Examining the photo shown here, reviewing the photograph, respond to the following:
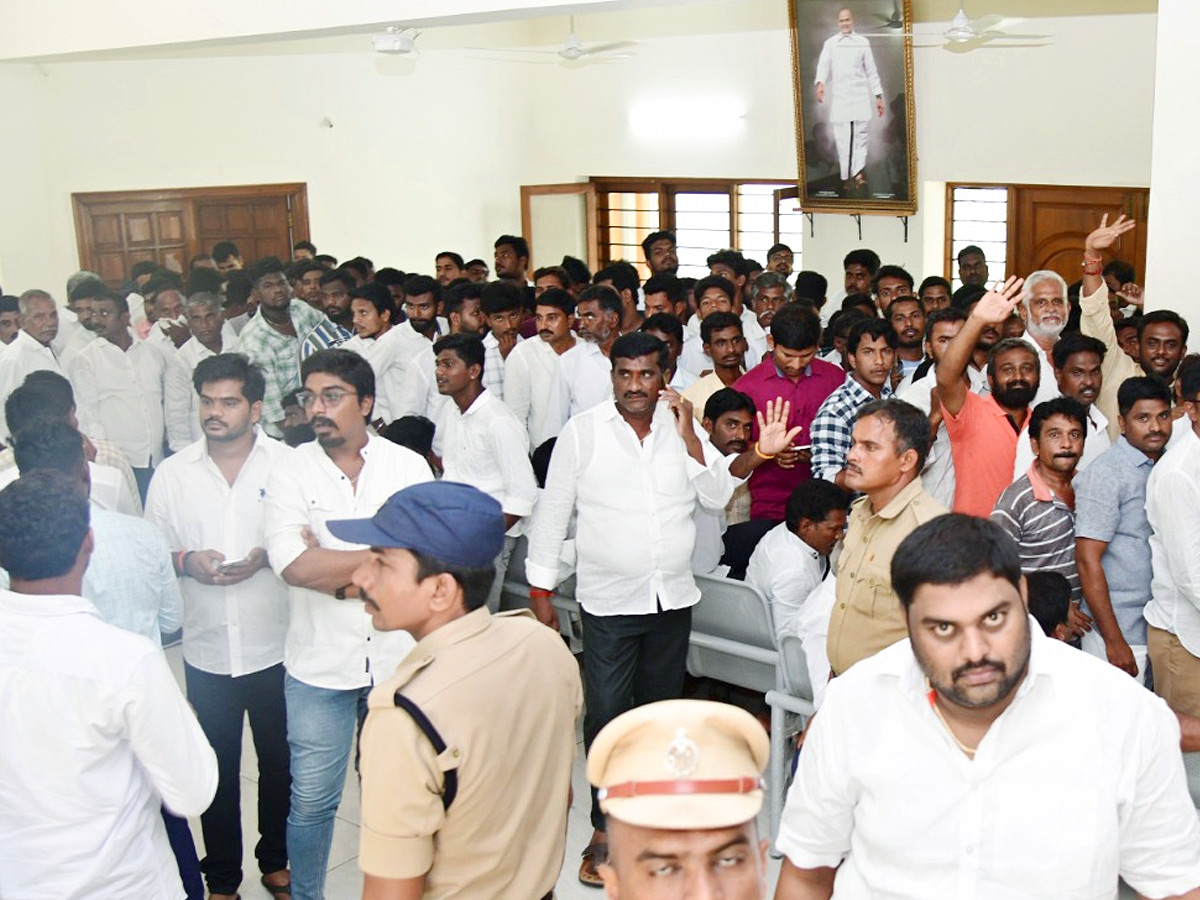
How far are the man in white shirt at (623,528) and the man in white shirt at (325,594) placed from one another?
1.99 ft

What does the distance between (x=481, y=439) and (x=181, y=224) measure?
748cm

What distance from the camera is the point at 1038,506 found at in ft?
13.1

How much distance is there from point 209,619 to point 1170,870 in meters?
2.64

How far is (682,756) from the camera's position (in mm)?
1615

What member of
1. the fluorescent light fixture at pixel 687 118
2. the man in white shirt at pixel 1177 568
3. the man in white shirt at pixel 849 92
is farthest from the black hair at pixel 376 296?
the fluorescent light fixture at pixel 687 118

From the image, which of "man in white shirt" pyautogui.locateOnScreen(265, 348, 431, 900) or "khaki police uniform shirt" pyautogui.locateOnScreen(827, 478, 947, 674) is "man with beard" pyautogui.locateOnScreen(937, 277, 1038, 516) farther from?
"man in white shirt" pyautogui.locateOnScreen(265, 348, 431, 900)

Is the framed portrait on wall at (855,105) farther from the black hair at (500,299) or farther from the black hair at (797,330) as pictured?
the black hair at (797,330)

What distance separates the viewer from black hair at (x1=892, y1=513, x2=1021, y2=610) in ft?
6.97

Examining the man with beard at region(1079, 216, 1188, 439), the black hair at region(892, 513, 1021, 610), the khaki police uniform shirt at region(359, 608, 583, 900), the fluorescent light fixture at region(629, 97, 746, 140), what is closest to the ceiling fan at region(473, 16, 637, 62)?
the fluorescent light fixture at region(629, 97, 746, 140)

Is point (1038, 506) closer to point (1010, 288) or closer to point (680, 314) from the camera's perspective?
point (1010, 288)

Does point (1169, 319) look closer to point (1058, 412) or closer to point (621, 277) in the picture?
point (1058, 412)

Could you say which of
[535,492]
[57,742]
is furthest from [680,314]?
[57,742]

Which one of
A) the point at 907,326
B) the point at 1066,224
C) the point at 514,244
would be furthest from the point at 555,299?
the point at 1066,224

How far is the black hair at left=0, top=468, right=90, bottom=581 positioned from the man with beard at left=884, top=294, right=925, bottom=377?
4477 mm
